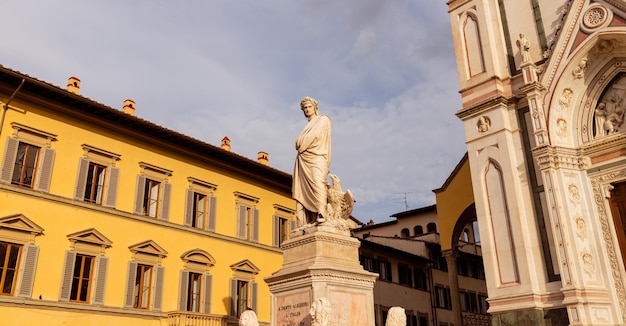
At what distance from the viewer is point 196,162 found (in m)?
27.3

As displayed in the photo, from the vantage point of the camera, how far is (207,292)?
2562 cm

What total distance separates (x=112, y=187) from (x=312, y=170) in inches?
586

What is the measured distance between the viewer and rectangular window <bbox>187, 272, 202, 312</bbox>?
25.1m

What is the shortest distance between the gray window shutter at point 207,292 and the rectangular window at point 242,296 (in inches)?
75.5

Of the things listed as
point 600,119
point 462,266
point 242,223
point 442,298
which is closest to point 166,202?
point 242,223

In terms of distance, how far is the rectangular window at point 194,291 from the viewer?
2511 centimetres

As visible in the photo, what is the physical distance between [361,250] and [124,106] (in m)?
17.7

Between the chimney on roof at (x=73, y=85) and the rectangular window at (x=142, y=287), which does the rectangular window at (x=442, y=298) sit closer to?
the rectangular window at (x=142, y=287)

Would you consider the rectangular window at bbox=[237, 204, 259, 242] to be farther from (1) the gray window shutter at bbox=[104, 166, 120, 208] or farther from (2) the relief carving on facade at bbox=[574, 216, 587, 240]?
(2) the relief carving on facade at bbox=[574, 216, 587, 240]

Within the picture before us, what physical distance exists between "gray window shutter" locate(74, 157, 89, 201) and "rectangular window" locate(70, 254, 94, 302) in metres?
2.37

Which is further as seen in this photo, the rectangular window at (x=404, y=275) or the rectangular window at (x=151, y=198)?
the rectangular window at (x=404, y=275)

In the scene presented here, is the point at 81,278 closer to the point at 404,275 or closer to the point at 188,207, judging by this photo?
the point at 188,207

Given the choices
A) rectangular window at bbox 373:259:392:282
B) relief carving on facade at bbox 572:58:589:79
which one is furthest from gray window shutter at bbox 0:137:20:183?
rectangular window at bbox 373:259:392:282

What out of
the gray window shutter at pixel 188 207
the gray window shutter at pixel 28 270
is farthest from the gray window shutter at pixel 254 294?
the gray window shutter at pixel 28 270
